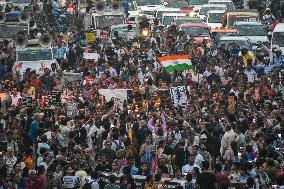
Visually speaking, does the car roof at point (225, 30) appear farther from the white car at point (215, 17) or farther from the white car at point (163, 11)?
the white car at point (163, 11)

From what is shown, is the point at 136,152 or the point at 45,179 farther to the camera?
the point at 136,152

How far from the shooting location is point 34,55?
32688 mm

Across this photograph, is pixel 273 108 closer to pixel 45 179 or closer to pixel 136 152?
pixel 136 152

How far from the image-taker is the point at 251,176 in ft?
64.4

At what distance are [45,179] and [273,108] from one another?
298 inches

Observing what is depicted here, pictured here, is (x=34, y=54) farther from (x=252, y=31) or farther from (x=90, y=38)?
(x=252, y=31)

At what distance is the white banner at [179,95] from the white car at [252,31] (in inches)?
440

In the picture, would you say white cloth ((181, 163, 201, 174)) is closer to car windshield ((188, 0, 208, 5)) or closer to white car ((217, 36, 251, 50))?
white car ((217, 36, 251, 50))

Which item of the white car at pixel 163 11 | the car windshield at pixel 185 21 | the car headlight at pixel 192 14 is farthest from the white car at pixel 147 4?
the car windshield at pixel 185 21

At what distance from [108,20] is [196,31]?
4149mm

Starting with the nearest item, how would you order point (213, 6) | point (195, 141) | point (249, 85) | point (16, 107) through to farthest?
point (195, 141) < point (16, 107) < point (249, 85) < point (213, 6)

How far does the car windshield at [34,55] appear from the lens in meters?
32.6

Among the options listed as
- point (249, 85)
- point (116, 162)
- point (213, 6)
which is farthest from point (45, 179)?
point (213, 6)

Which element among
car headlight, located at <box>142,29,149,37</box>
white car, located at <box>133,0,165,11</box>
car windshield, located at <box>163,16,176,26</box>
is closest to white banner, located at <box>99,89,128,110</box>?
car headlight, located at <box>142,29,149,37</box>
